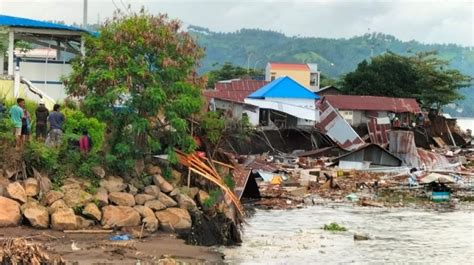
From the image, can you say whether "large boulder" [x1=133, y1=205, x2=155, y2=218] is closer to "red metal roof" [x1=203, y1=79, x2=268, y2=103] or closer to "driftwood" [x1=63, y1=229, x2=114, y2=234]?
"driftwood" [x1=63, y1=229, x2=114, y2=234]

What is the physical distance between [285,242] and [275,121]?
111ft

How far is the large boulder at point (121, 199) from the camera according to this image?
55.3 ft

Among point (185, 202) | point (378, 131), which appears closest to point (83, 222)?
point (185, 202)

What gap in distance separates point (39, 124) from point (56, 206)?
349cm

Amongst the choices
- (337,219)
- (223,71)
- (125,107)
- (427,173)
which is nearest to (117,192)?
(125,107)

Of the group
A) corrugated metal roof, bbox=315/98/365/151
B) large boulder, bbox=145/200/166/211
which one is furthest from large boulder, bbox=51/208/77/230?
corrugated metal roof, bbox=315/98/365/151

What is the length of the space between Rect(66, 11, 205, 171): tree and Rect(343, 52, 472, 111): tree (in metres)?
53.1

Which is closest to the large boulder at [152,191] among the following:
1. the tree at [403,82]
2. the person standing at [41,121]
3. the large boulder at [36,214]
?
the large boulder at [36,214]

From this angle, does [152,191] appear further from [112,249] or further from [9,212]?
[9,212]

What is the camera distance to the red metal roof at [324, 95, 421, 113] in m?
59.6

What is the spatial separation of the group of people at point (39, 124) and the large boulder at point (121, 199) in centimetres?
203

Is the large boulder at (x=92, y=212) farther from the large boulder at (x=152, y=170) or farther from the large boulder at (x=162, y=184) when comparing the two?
the large boulder at (x=152, y=170)

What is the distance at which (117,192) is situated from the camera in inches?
672

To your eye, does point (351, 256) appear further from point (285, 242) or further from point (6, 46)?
point (6, 46)
